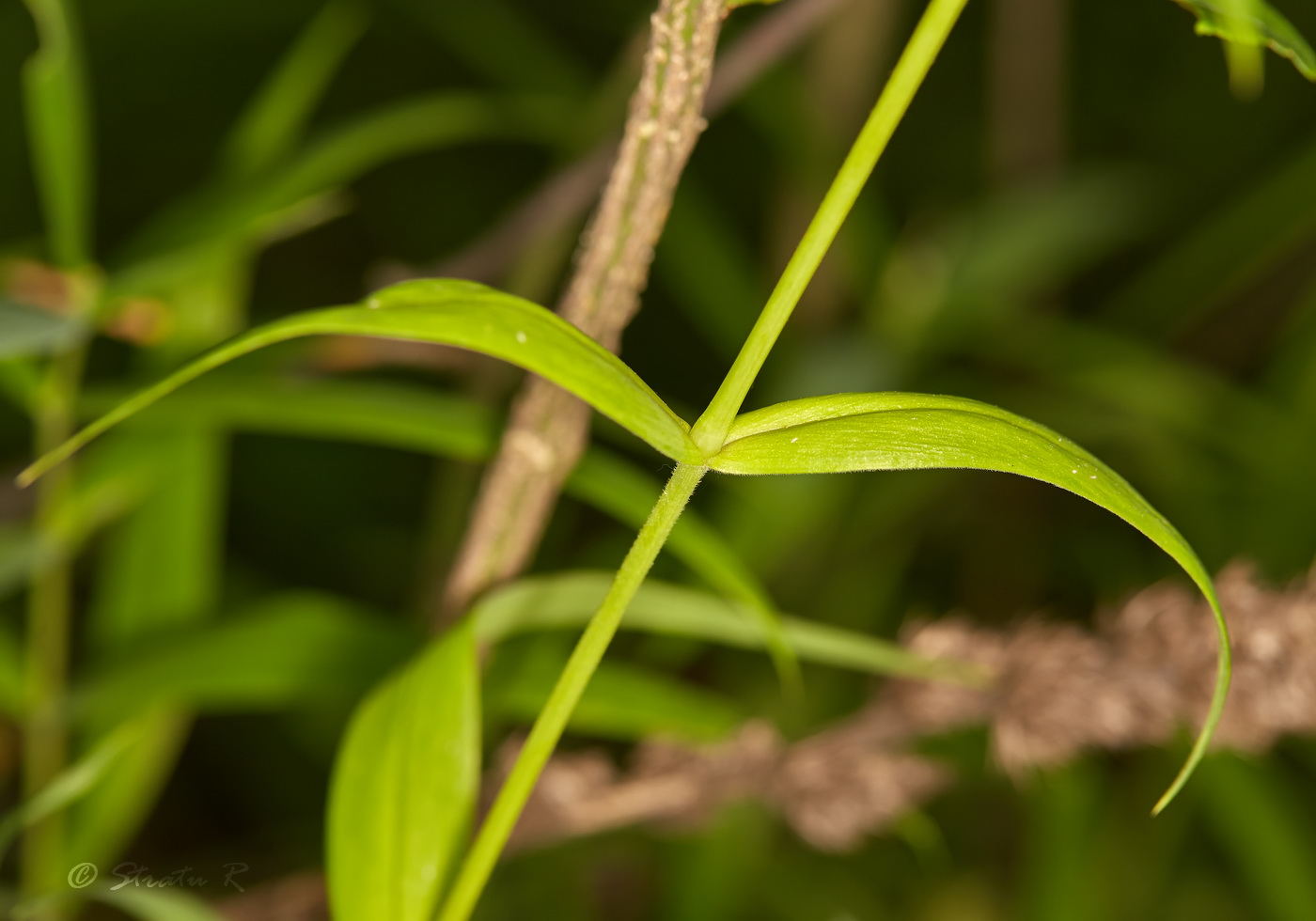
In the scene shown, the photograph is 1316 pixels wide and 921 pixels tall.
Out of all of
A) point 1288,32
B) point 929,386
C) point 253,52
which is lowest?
point 1288,32

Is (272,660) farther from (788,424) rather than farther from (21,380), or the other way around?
(788,424)

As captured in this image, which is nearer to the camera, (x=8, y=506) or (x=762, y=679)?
(x=8, y=506)

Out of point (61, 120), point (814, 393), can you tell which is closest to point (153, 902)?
point (61, 120)

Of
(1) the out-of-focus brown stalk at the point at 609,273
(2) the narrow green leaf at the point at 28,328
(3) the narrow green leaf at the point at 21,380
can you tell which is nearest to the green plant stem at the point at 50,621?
(3) the narrow green leaf at the point at 21,380

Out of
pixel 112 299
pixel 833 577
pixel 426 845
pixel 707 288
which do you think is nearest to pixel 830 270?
pixel 707 288

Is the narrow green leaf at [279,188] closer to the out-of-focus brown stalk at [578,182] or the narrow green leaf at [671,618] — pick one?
the out-of-focus brown stalk at [578,182]

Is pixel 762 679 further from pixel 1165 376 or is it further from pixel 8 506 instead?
pixel 8 506

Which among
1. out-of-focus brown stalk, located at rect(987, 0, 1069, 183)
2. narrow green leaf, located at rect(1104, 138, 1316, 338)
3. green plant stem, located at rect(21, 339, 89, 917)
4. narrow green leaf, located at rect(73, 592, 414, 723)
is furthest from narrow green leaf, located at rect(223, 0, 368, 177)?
narrow green leaf, located at rect(1104, 138, 1316, 338)
